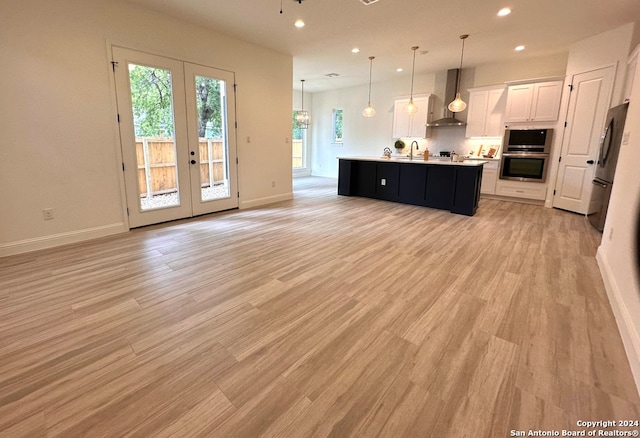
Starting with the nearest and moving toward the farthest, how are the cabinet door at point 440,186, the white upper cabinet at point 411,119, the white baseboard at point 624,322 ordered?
the white baseboard at point 624,322
the cabinet door at point 440,186
the white upper cabinet at point 411,119

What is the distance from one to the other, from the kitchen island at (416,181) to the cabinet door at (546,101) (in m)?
1.69

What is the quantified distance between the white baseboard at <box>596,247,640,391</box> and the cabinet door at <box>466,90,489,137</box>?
192 inches

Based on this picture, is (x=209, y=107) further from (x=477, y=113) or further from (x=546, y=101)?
(x=546, y=101)

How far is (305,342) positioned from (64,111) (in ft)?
12.8

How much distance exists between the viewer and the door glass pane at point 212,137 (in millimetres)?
4926

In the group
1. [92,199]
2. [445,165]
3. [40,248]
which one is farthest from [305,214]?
[40,248]

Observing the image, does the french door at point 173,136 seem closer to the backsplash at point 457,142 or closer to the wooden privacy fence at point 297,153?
the backsplash at point 457,142

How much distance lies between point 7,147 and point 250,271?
2948mm

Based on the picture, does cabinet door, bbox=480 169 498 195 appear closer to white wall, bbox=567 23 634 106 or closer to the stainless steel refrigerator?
the stainless steel refrigerator

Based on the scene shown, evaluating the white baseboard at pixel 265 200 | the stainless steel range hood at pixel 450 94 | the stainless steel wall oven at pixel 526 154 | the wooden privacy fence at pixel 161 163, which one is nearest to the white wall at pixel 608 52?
the stainless steel wall oven at pixel 526 154

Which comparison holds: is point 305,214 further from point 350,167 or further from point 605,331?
point 605,331

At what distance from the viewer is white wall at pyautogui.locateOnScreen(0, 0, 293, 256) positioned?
3.20 m

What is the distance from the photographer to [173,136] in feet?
15.0

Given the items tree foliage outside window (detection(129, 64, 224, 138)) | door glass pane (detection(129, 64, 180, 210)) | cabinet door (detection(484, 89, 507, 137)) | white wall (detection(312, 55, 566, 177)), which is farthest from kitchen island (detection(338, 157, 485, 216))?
door glass pane (detection(129, 64, 180, 210))
